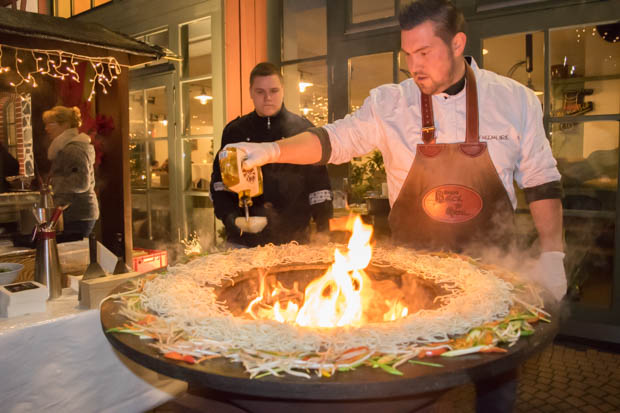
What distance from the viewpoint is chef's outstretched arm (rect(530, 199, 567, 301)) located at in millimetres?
1988

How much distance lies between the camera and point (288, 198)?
3.33 meters

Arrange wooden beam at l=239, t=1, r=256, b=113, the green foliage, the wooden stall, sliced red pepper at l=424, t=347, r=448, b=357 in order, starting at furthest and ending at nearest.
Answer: wooden beam at l=239, t=1, r=256, b=113 < the green foliage < the wooden stall < sliced red pepper at l=424, t=347, r=448, b=357

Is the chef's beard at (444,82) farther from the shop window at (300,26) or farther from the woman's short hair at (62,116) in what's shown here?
the woman's short hair at (62,116)

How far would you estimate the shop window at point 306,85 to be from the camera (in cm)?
553

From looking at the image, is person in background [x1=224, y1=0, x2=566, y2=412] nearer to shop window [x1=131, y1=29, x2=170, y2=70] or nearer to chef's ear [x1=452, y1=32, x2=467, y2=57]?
chef's ear [x1=452, y1=32, x2=467, y2=57]

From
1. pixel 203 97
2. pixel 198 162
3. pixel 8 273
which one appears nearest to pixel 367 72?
pixel 203 97

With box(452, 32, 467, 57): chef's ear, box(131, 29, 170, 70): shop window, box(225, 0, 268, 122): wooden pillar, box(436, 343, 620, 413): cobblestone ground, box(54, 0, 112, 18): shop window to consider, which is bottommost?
box(436, 343, 620, 413): cobblestone ground

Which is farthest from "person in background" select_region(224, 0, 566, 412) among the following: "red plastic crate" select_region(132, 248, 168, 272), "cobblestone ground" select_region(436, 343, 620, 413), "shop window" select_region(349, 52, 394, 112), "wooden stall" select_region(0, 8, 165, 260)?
"red plastic crate" select_region(132, 248, 168, 272)

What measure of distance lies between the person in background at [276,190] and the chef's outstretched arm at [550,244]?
5.18ft

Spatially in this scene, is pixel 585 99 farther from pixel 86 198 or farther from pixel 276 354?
pixel 86 198

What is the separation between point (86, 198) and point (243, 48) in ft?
8.22

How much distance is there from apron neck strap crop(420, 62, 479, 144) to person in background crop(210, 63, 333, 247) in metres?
1.22

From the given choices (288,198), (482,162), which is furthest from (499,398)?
(288,198)

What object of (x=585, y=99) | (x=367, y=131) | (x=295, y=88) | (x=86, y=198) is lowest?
(x=86, y=198)
